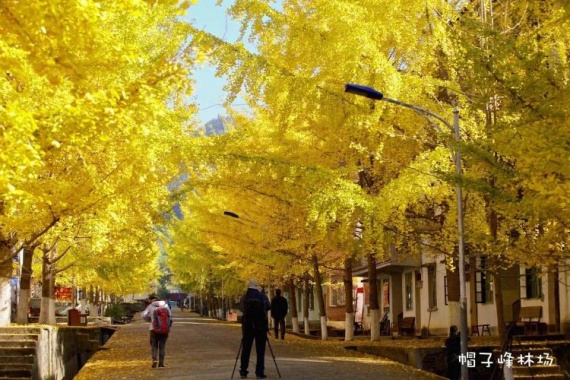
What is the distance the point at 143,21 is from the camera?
2052 cm

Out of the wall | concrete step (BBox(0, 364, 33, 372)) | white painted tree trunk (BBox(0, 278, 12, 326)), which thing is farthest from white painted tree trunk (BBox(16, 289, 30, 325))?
concrete step (BBox(0, 364, 33, 372))

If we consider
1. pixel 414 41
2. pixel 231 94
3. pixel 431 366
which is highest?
pixel 414 41

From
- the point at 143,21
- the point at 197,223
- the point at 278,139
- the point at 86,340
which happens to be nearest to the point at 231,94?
the point at 143,21

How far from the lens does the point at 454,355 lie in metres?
18.6

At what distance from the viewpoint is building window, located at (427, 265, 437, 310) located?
39.8 metres

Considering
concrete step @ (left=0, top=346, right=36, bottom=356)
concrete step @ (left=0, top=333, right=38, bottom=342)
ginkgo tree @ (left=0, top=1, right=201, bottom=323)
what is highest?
ginkgo tree @ (left=0, top=1, right=201, bottom=323)

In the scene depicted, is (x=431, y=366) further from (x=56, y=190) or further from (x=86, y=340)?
(x=86, y=340)

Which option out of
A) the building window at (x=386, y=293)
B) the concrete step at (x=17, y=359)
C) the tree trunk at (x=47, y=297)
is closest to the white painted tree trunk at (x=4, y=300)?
the concrete step at (x=17, y=359)

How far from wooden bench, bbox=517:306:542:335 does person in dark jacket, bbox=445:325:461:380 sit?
8168 millimetres

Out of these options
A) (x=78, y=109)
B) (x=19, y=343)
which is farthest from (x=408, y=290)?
(x=78, y=109)

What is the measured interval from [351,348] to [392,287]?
21.2m

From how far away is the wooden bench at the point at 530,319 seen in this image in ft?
88.0

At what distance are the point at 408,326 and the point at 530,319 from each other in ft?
40.6

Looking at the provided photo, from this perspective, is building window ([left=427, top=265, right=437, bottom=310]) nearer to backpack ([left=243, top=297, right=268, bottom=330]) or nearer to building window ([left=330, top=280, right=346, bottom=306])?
building window ([left=330, top=280, right=346, bottom=306])
